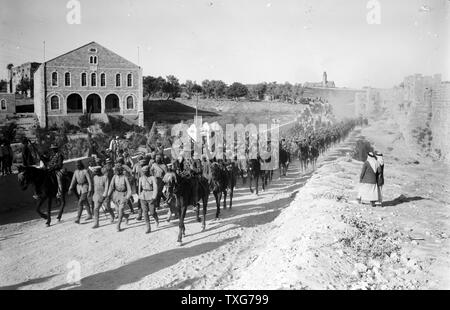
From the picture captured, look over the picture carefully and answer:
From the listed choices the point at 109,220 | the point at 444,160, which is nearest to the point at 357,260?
the point at 109,220

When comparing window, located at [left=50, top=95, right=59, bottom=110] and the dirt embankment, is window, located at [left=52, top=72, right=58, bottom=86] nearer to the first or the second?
window, located at [left=50, top=95, right=59, bottom=110]

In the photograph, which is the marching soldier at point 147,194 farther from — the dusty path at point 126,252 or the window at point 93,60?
the window at point 93,60

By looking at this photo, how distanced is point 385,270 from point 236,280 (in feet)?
7.43

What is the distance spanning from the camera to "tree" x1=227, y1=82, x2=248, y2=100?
90.3 meters

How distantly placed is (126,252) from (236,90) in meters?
84.5

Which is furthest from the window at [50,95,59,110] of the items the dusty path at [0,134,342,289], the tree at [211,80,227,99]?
the tree at [211,80,227,99]

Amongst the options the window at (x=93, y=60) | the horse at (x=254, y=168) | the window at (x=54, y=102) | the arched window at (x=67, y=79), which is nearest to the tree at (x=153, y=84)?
the window at (x=93, y=60)

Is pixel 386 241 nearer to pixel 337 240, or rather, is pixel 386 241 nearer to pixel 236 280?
pixel 337 240

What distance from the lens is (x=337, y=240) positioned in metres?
7.19

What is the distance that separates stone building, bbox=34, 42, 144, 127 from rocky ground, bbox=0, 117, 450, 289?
34.3m

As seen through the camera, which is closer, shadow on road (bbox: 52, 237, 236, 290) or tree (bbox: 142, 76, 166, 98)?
shadow on road (bbox: 52, 237, 236, 290)

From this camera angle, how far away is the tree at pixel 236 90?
90.3 m

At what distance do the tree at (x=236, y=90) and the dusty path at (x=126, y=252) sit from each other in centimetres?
8082

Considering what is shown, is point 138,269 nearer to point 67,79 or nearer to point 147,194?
point 147,194
